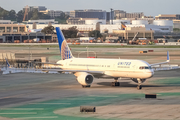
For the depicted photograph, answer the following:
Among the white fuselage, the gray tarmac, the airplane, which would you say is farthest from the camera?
the airplane

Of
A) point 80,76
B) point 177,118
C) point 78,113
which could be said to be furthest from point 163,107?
point 80,76

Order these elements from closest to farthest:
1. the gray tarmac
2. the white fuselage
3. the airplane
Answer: the gray tarmac
the white fuselage
the airplane

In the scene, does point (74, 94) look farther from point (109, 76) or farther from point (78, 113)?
point (78, 113)

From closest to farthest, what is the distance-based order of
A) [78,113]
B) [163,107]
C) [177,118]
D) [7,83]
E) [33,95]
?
1. [177,118]
2. [78,113]
3. [163,107]
4. [33,95]
5. [7,83]

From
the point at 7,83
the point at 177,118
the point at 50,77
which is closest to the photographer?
the point at 177,118

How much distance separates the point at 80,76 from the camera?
184ft

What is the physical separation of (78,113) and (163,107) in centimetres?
948

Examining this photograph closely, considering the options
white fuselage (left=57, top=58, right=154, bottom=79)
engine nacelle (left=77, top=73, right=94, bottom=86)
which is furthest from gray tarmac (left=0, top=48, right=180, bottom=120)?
white fuselage (left=57, top=58, right=154, bottom=79)

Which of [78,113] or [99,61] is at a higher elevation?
[99,61]

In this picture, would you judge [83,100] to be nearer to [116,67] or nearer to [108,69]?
[116,67]

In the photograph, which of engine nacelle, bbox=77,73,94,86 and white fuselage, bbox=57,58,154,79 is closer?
white fuselage, bbox=57,58,154,79

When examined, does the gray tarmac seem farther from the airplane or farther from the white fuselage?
the white fuselage

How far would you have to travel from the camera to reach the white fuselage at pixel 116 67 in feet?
177

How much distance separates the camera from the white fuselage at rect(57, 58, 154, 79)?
53969 millimetres
